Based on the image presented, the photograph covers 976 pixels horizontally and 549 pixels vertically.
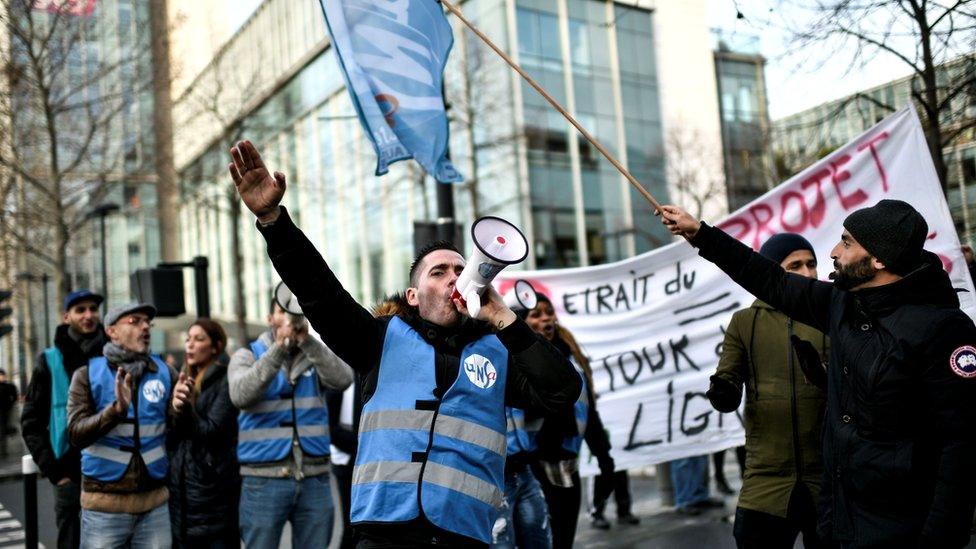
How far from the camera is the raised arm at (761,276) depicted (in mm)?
3633

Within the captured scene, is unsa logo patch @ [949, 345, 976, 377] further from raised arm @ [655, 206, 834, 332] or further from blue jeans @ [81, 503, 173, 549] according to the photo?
blue jeans @ [81, 503, 173, 549]

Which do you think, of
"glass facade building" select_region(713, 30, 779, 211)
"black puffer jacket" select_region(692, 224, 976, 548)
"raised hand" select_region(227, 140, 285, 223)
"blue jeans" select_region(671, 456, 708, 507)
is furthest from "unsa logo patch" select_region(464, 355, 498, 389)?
"glass facade building" select_region(713, 30, 779, 211)

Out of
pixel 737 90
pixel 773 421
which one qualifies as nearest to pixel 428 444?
pixel 773 421

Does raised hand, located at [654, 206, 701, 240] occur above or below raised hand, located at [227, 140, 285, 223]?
below

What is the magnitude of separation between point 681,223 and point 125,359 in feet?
11.0

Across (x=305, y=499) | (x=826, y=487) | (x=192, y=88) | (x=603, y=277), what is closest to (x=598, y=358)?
(x=603, y=277)

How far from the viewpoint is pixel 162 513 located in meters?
5.38

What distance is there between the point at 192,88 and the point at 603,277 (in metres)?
19.4

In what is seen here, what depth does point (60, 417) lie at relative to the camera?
241 inches

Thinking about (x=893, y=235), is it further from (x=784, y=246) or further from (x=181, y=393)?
(x=181, y=393)

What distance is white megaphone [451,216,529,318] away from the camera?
2.85 metres

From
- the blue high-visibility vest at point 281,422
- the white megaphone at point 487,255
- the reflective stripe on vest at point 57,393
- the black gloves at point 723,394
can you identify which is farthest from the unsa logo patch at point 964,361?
the reflective stripe on vest at point 57,393

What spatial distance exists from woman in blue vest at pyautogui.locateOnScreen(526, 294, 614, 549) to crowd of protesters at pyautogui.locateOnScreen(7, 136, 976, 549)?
0.04 metres

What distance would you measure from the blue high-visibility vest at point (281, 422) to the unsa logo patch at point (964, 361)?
11.7 ft
